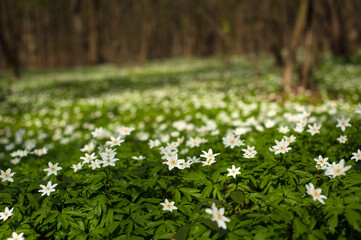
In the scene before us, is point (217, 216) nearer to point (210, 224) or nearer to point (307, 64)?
point (210, 224)

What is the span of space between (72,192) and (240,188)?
4.49 feet

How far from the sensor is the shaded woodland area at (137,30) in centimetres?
1622

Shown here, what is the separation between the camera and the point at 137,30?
85.7 ft

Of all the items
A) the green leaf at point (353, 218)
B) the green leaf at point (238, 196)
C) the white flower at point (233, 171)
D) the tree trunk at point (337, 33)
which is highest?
the tree trunk at point (337, 33)

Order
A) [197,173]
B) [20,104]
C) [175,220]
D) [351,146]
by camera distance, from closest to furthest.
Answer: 1. [175,220]
2. [197,173]
3. [351,146]
4. [20,104]

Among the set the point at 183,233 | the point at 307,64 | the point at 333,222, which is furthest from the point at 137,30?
the point at 333,222

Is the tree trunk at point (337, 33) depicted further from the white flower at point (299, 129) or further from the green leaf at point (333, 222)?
the green leaf at point (333, 222)

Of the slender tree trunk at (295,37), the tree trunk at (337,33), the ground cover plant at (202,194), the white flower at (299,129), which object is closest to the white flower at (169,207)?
the ground cover plant at (202,194)

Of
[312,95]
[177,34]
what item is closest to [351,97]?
[312,95]

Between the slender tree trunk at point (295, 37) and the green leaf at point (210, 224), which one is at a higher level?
the slender tree trunk at point (295, 37)

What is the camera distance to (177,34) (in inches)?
1571

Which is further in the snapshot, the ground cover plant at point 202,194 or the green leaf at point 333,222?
the ground cover plant at point 202,194

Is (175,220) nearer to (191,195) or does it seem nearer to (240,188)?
(191,195)

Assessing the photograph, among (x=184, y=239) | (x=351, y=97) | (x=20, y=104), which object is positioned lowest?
(x=20, y=104)
